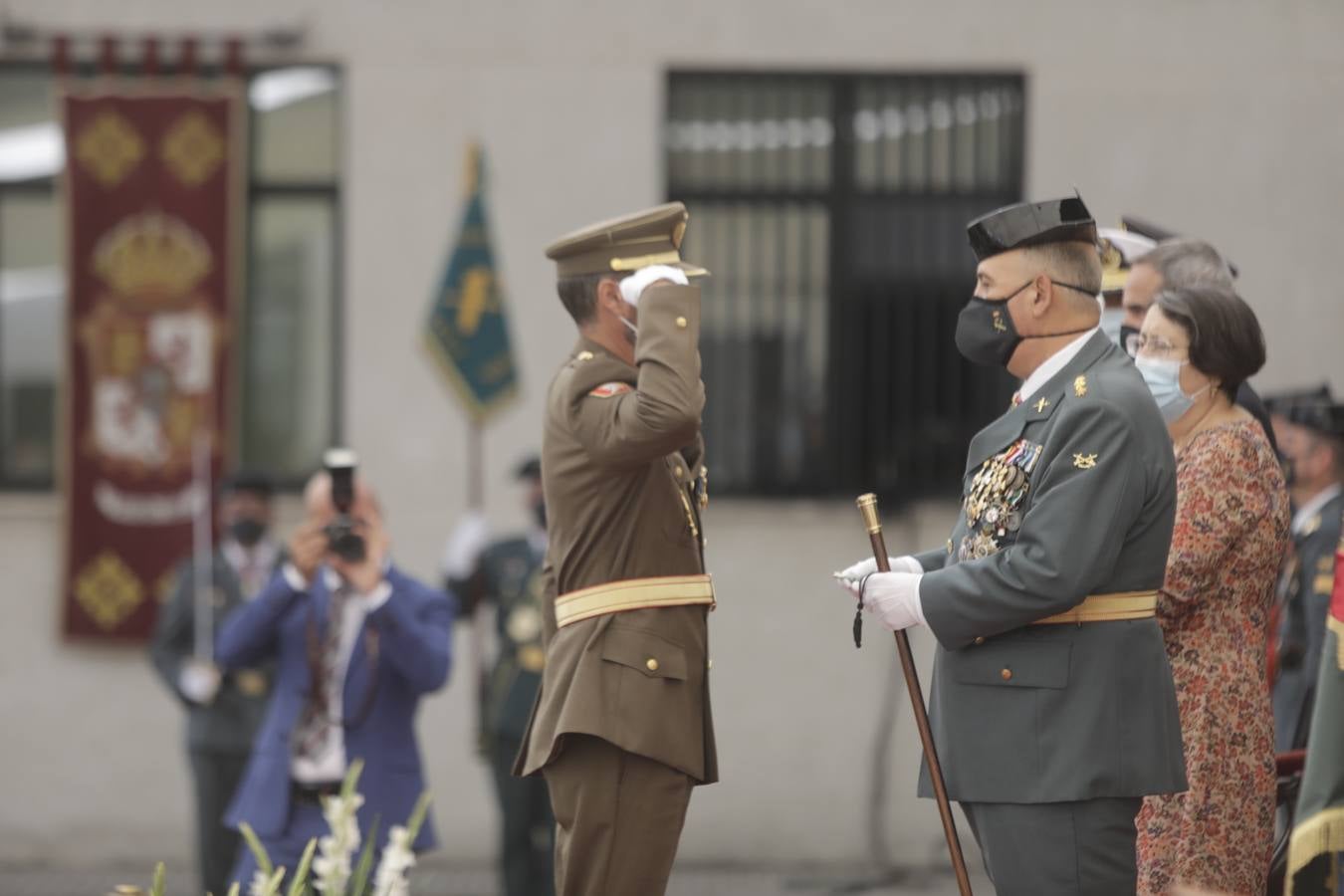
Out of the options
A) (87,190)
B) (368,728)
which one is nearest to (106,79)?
(87,190)

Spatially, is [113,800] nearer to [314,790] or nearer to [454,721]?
[454,721]

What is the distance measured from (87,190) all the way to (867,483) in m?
3.95

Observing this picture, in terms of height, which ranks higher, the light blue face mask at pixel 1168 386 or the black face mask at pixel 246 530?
the light blue face mask at pixel 1168 386

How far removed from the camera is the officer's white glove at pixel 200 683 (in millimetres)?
7973

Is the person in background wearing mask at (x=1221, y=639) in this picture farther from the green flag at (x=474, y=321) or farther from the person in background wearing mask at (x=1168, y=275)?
the green flag at (x=474, y=321)

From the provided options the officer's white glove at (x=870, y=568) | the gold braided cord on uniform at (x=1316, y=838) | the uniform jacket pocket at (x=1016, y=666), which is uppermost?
the officer's white glove at (x=870, y=568)

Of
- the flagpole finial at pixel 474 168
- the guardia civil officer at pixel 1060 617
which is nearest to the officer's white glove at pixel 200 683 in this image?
the flagpole finial at pixel 474 168

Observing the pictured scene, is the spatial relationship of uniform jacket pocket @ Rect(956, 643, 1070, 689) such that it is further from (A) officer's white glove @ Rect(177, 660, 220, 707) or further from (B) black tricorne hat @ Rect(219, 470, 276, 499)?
(B) black tricorne hat @ Rect(219, 470, 276, 499)

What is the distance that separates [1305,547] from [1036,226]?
325 centimetres

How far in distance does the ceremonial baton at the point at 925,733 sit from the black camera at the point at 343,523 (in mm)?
2133

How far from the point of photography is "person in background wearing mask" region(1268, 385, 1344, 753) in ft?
22.2

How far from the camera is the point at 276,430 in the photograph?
393 inches

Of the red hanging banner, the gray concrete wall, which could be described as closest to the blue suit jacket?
the gray concrete wall

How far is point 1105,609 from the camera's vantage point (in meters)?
4.03
